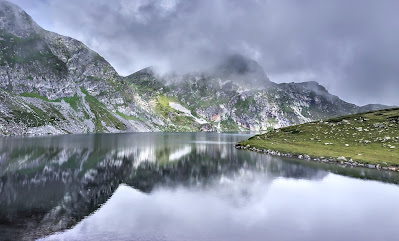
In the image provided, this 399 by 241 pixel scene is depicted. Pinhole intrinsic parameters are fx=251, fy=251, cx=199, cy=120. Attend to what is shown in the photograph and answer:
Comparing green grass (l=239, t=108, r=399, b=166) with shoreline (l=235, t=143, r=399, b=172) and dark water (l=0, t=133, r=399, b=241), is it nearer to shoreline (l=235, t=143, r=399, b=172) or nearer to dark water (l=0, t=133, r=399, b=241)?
shoreline (l=235, t=143, r=399, b=172)

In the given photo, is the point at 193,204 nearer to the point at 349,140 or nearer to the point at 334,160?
the point at 334,160

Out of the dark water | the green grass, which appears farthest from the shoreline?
the dark water

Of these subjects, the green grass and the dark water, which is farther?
the green grass

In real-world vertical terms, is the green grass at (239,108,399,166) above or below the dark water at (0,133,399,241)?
above

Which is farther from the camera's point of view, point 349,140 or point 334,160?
point 349,140

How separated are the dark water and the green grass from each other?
1561 cm

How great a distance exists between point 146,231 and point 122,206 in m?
7.94

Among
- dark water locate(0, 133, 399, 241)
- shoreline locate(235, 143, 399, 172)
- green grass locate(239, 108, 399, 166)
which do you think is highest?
green grass locate(239, 108, 399, 166)

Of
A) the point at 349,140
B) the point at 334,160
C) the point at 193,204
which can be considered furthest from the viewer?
the point at 349,140

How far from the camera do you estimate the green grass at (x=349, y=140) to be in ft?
208

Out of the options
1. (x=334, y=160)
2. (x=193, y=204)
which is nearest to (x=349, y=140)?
(x=334, y=160)

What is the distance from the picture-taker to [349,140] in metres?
80.7

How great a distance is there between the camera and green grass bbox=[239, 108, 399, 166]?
2498 inches

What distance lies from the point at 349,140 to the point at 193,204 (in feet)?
234
